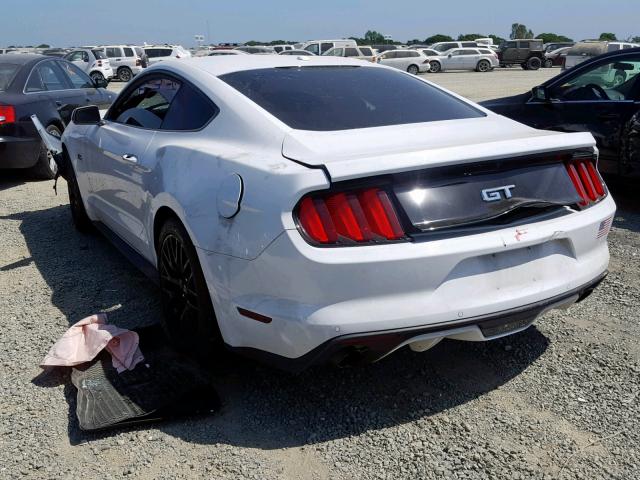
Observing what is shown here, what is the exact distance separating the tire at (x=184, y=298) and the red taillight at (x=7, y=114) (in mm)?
5134

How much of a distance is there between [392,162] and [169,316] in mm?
1620

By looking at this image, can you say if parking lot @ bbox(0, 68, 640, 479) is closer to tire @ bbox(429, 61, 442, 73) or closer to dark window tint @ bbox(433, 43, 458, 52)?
tire @ bbox(429, 61, 442, 73)

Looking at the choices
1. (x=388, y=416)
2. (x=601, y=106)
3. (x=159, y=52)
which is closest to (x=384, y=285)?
(x=388, y=416)

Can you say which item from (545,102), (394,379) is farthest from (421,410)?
(545,102)

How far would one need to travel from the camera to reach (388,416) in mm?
2910

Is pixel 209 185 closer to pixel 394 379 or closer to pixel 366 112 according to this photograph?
pixel 366 112

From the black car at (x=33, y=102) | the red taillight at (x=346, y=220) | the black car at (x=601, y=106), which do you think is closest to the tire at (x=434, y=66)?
the black car at (x=33, y=102)

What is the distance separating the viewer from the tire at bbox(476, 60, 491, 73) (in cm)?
4103

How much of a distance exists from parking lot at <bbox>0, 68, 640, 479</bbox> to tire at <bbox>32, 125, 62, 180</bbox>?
178 inches

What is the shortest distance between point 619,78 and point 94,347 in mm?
5430

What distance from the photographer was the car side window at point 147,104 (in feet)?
12.7

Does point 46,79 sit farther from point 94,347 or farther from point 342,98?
point 342,98

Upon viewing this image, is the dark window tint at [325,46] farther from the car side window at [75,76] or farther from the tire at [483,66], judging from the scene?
the car side window at [75,76]

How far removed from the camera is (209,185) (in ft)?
9.68
